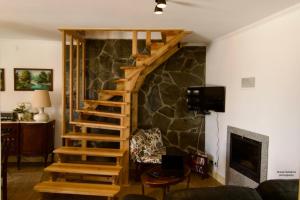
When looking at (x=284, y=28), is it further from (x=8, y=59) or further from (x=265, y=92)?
(x=8, y=59)

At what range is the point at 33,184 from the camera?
14.2ft

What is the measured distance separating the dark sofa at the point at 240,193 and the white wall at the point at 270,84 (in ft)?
3.30

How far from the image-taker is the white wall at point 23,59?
5.41m

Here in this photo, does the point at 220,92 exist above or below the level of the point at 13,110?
above

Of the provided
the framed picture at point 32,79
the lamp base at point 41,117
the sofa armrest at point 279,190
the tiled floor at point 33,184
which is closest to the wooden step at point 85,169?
the tiled floor at point 33,184

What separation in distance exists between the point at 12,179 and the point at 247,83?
13.1 ft

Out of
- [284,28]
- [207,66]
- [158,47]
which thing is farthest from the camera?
[207,66]

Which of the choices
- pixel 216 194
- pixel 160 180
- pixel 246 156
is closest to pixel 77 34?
pixel 160 180

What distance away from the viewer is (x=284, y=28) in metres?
3.08

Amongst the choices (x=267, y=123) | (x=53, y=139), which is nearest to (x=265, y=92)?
(x=267, y=123)

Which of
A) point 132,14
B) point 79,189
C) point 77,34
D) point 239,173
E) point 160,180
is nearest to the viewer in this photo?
point 160,180

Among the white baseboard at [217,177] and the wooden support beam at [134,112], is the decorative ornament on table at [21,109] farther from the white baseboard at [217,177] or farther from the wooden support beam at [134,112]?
the white baseboard at [217,177]

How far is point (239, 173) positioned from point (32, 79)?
420 cm

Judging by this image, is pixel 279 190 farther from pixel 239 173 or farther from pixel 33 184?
pixel 33 184
